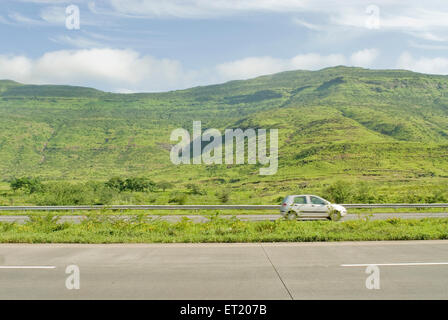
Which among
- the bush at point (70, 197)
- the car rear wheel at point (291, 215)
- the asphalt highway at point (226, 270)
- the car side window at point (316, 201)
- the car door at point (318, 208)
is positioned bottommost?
the bush at point (70, 197)

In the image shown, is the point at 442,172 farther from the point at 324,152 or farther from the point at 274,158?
the point at 274,158

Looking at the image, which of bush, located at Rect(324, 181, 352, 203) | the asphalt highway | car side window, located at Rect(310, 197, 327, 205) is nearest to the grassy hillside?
bush, located at Rect(324, 181, 352, 203)

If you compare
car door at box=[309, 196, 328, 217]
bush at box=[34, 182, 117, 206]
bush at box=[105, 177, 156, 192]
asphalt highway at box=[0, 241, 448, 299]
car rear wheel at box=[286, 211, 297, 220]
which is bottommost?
bush at box=[105, 177, 156, 192]

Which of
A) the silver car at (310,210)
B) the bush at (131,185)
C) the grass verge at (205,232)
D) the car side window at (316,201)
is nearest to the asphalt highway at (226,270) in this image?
the grass verge at (205,232)

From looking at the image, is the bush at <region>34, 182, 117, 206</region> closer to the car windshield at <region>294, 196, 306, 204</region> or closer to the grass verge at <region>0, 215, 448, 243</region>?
the grass verge at <region>0, 215, 448, 243</region>

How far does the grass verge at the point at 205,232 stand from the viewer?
493 inches

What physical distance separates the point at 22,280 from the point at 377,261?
27.1 ft

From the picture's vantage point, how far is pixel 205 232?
1356 cm

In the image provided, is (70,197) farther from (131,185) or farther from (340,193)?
(131,185)

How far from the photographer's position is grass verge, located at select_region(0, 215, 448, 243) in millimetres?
12523

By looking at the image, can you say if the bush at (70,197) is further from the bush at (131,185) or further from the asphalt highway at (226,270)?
the bush at (131,185)

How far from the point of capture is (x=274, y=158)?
357 feet

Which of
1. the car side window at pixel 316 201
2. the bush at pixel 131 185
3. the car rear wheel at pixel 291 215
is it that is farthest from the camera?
the bush at pixel 131 185

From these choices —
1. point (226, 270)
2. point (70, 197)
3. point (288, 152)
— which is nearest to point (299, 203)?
point (226, 270)
